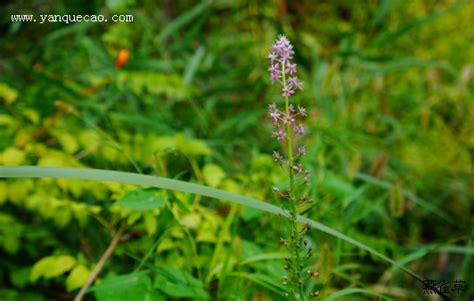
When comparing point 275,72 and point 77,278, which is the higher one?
point 275,72

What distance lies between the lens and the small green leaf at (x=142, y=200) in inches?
34.8

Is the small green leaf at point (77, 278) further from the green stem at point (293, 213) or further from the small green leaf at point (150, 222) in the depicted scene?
the green stem at point (293, 213)

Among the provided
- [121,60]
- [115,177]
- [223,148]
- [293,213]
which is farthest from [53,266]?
[223,148]

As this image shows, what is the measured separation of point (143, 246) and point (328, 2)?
2256 mm

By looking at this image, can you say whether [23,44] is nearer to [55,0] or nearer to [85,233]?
[55,0]

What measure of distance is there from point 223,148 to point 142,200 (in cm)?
104

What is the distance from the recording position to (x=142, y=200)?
914 millimetres

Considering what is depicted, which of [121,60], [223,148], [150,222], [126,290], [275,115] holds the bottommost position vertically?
[126,290]

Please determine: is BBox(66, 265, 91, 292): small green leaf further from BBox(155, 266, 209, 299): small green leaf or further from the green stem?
the green stem

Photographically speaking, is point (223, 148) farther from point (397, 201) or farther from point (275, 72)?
point (275, 72)

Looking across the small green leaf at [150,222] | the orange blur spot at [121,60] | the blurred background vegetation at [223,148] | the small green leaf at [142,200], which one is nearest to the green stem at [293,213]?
the blurred background vegetation at [223,148]

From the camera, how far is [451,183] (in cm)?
221

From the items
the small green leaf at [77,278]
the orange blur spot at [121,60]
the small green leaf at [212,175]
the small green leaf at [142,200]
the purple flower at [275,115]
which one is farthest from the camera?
the orange blur spot at [121,60]

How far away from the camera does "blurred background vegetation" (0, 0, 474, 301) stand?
1.11 m
